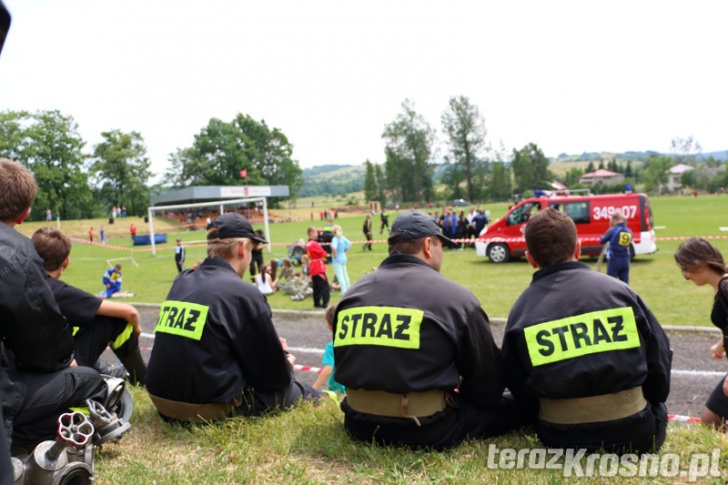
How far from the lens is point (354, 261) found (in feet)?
70.1

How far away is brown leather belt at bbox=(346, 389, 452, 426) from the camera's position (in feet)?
9.78

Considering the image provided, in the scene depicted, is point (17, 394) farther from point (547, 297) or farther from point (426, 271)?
point (547, 297)

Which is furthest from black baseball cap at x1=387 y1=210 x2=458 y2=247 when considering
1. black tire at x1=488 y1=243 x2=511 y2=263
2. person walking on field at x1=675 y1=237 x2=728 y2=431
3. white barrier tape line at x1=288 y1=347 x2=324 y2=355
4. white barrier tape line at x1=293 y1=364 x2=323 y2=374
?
black tire at x1=488 y1=243 x2=511 y2=263

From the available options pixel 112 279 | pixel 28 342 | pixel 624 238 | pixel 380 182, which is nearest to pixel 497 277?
pixel 624 238

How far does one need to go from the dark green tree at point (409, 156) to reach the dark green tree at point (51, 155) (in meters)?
49.5

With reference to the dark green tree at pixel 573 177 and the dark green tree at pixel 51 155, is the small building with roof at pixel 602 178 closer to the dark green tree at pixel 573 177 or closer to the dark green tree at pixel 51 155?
the dark green tree at pixel 573 177

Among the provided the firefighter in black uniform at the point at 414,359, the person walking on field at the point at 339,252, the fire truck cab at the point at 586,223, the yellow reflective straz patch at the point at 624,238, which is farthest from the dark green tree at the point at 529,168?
the firefighter in black uniform at the point at 414,359

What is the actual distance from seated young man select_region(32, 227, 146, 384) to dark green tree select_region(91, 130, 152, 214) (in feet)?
283

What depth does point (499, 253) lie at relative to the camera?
758 inches

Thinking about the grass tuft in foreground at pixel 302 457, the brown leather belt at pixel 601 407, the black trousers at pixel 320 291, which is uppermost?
the brown leather belt at pixel 601 407

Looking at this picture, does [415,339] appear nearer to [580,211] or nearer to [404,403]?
[404,403]

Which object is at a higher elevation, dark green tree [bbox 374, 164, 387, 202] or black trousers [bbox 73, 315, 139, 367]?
dark green tree [bbox 374, 164, 387, 202]

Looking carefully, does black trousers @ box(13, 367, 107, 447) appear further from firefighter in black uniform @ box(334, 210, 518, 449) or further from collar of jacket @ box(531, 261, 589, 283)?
collar of jacket @ box(531, 261, 589, 283)

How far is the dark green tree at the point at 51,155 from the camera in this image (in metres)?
70.4
